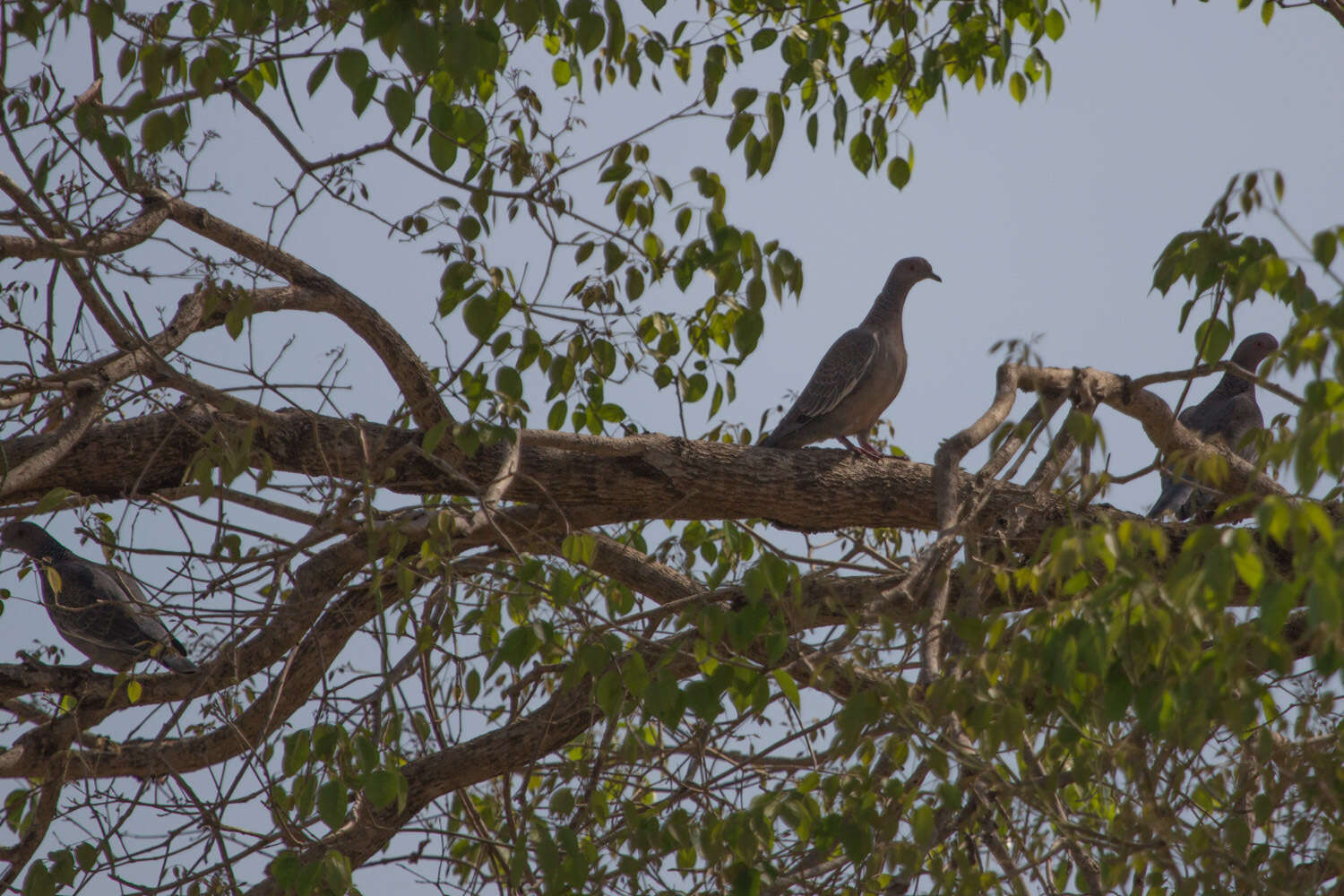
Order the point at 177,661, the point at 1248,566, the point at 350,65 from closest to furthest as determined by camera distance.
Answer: the point at 1248,566, the point at 350,65, the point at 177,661

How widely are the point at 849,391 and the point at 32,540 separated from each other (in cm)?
360

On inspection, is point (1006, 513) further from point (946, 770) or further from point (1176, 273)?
point (946, 770)

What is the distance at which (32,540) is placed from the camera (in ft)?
17.7

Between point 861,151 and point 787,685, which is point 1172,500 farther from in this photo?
point 787,685

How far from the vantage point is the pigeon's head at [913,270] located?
6.04 m

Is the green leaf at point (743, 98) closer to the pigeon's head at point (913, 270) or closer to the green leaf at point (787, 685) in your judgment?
the green leaf at point (787, 685)

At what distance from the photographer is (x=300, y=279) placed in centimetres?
380

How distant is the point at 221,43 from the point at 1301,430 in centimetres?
215

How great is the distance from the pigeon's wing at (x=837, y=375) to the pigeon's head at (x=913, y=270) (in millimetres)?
528

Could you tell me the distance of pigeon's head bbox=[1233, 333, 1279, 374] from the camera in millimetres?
5742

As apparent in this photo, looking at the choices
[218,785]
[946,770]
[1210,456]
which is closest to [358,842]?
[218,785]

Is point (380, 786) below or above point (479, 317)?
below

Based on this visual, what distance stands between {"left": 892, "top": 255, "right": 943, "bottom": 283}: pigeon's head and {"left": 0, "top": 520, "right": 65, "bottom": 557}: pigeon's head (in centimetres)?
404

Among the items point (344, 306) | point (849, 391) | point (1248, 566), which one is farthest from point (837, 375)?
point (1248, 566)
